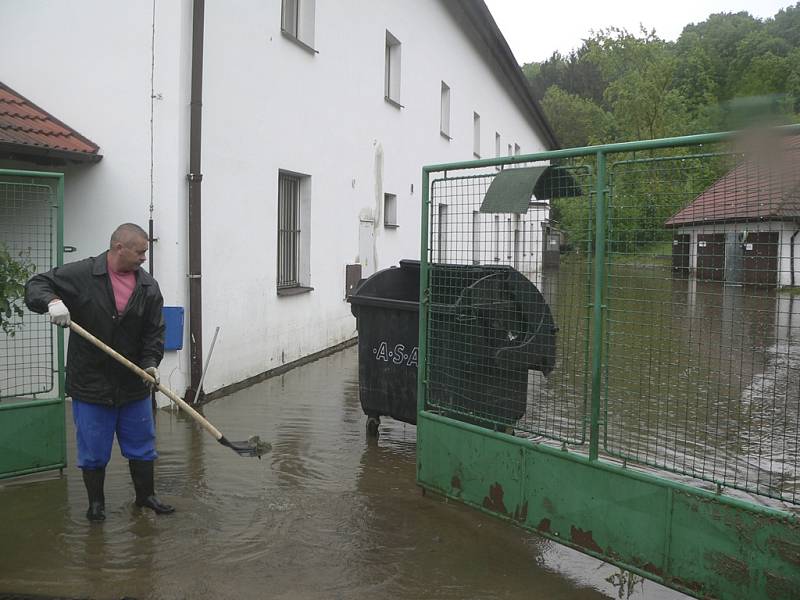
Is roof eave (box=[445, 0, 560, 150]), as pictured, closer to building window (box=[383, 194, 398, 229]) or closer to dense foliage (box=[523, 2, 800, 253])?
building window (box=[383, 194, 398, 229])

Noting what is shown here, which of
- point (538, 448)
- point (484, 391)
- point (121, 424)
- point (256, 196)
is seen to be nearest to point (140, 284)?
point (121, 424)

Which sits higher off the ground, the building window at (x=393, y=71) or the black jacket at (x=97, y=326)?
the building window at (x=393, y=71)

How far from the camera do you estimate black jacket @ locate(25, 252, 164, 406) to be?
4.39 metres

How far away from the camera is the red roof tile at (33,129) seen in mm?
6648

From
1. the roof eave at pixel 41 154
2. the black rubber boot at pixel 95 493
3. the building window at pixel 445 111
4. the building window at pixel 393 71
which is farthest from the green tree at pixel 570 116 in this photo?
the black rubber boot at pixel 95 493

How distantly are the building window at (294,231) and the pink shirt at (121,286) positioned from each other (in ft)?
17.2

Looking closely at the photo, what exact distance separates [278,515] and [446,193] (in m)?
2.22

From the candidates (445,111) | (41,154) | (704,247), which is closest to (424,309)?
(704,247)

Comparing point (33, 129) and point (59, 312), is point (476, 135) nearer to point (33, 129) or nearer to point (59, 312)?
point (33, 129)

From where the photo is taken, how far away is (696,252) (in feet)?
11.1

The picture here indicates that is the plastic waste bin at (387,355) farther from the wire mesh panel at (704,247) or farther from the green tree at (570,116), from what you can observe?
the green tree at (570,116)

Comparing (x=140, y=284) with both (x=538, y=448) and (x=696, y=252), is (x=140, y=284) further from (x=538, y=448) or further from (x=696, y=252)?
(x=696, y=252)

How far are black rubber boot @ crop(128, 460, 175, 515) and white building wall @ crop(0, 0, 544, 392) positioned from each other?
2.80 m

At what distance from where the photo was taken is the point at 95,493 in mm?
4527
